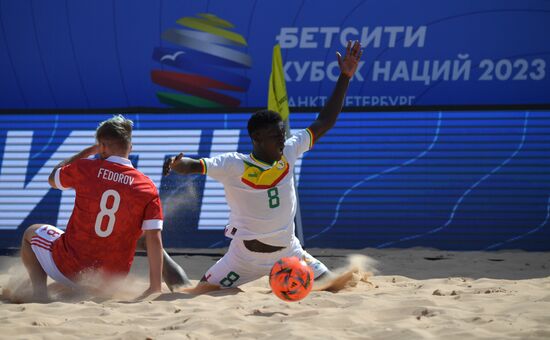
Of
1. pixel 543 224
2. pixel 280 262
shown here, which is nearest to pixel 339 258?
pixel 543 224

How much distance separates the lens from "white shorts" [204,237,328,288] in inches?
260

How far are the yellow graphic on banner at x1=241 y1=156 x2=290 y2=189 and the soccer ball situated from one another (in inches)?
31.9

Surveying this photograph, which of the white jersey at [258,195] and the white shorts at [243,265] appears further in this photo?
the white shorts at [243,265]

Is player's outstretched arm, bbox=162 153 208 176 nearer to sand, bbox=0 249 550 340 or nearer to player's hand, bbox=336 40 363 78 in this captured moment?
sand, bbox=0 249 550 340

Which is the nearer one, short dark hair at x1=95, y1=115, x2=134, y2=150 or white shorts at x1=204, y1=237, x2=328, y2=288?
short dark hair at x1=95, y1=115, x2=134, y2=150

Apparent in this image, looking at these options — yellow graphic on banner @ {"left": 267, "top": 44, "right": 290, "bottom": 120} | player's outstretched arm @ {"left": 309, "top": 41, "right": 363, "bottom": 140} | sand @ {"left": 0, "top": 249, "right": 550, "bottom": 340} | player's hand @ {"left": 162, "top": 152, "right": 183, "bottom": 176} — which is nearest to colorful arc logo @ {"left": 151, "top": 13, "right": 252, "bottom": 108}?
yellow graphic on banner @ {"left": 267, "top": 44, "right": 290, "bottom": 120}

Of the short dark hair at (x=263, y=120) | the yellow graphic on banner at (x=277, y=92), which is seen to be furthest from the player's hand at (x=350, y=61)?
the yellow graphic on banner at (x=277, y=92)

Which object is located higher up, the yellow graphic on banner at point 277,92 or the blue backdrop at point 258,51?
the blue backdrop at point 258,51

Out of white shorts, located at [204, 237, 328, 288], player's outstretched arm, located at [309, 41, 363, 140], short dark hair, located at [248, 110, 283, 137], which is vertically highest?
player's outstretched arm, located at [309, 41, 363, 140]

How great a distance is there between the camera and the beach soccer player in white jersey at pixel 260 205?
6.45 m

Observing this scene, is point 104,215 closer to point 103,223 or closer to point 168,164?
point 103,223

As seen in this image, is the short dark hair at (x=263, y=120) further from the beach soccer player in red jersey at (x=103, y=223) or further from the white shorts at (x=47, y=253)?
the white shorts at (x=47, y=253)

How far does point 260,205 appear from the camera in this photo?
6.52 metres

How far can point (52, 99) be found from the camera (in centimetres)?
1098
